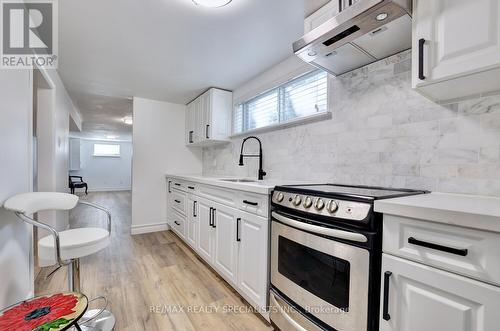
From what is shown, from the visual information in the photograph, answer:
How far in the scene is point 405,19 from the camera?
1.13m

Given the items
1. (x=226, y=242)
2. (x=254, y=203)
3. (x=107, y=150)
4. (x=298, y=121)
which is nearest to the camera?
(x=254, y=203)

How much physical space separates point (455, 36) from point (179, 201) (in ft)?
10.6

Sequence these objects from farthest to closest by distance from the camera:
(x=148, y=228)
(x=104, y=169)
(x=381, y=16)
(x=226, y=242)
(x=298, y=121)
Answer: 1. (x=104, y=169)
2. (x=148, y=228)
3. (x=298, y=121)
4. (x=226, y=242)
5. (x=381, y=16)

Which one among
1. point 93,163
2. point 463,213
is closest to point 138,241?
point 463,213

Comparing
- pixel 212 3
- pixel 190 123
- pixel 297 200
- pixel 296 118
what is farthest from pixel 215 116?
pixel 297 200

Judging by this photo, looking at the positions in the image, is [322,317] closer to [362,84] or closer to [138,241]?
[362,84]

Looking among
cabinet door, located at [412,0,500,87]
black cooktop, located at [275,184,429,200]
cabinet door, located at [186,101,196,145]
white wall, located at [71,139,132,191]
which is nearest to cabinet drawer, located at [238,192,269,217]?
black cooktop, located at [275,184,429,200]

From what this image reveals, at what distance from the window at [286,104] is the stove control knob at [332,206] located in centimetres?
106

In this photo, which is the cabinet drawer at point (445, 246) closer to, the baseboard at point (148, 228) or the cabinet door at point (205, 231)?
the cabinet door at point (205, 231)

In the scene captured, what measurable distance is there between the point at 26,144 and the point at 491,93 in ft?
9.84

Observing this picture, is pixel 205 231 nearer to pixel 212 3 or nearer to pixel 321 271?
pixel 321 271

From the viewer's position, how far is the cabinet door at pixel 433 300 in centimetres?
73

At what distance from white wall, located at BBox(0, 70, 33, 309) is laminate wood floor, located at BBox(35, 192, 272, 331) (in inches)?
22.5

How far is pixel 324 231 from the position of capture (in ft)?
3.81
